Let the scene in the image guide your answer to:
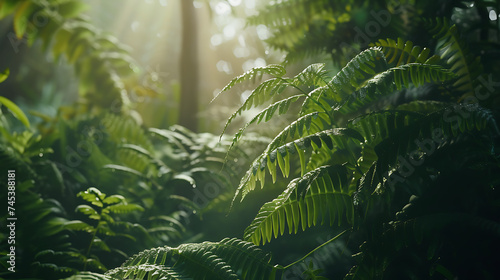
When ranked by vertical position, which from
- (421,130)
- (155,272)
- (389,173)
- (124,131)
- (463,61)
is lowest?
(155,272)

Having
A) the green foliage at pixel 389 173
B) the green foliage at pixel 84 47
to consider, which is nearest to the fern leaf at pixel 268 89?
the green foliage at pixel 389 173

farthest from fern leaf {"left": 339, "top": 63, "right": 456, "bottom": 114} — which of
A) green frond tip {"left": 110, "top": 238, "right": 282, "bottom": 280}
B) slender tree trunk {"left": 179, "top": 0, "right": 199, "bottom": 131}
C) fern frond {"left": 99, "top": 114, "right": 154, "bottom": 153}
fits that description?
slender tree trunk {"left": 179, "top": 0, "right": 199, "bottom": 131}

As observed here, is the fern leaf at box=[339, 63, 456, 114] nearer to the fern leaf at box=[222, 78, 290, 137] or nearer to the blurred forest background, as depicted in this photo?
the blurred forest background

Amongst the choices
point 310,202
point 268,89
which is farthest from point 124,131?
point 310,202

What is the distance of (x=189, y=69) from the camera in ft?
9.83

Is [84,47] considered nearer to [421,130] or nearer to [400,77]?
[400,77]

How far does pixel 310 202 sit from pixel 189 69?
2108 mm

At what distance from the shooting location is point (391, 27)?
193cm

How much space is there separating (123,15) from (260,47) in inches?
275

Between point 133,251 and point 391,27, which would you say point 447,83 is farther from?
point 133,251

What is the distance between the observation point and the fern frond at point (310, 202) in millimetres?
1092

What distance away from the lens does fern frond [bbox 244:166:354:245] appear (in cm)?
109

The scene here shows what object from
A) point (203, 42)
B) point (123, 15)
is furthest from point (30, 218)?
point (123, 15)

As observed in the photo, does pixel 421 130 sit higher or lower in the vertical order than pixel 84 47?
lower
